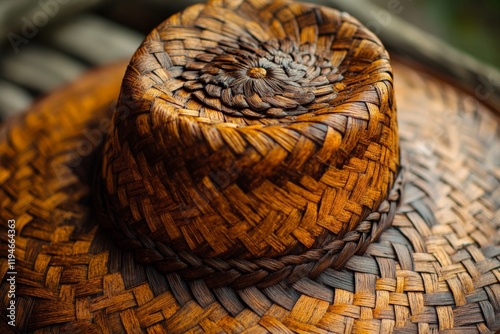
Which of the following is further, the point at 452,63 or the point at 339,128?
the point at 452,63

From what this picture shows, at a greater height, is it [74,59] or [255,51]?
[255,51]

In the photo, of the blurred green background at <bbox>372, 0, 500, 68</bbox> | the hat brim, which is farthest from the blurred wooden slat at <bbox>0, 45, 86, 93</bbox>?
the blurred green background at <bbox>372, 0, 500, 68</bbox>

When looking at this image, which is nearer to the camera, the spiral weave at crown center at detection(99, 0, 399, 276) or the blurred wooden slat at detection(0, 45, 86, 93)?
the spiral weave at crown center at detection(99, 0, 399, 276)

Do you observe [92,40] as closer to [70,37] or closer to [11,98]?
[70,37]

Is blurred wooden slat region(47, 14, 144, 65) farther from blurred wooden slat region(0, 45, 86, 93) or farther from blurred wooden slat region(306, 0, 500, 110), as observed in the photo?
blurred wooden slat region(306, 0, 500, 110)

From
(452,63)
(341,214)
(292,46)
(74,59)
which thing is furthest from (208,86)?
(74,59)

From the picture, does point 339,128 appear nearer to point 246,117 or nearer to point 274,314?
point 246,117

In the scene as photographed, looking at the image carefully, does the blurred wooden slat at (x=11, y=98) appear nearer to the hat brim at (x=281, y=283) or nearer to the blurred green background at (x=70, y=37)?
the blurred green background at (x=70, y=37)

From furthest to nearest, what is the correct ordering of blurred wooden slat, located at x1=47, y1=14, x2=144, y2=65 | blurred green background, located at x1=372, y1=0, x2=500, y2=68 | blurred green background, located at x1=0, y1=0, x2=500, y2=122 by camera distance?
1. blurred green background, located at x1=372, y1=0, x2=500, y2=68
2. blurred wooden slat, located at x1=47, y1=14, x2=144, y2=65
3. blurred green background, located at x1=0, y1=0, x2=500, y2=122
